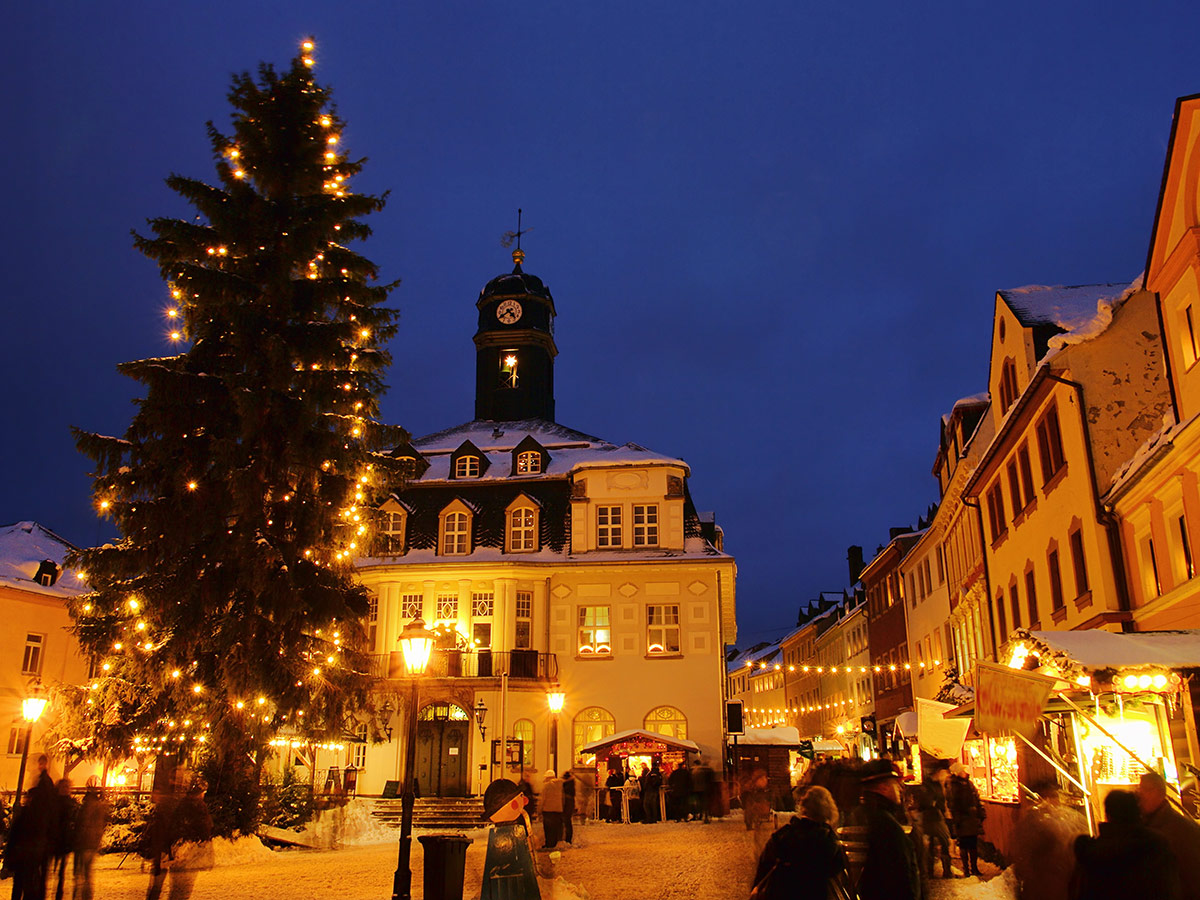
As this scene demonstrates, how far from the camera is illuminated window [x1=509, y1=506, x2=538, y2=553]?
3856 cm

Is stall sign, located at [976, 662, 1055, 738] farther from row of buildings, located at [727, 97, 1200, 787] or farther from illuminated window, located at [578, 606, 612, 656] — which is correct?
illuminated window, located at [578, 606, 612, 656]

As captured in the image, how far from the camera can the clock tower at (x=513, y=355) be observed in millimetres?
Result: 46656

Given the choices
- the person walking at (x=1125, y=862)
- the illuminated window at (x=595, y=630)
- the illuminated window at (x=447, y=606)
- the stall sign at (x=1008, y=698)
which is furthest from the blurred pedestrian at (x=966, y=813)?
the illuminated window at (x=447, y=606)

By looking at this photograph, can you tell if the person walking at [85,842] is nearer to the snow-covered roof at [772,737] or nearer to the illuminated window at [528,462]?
the snow-covered roof at [772,737]

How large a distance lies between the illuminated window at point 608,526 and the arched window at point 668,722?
6.29 m

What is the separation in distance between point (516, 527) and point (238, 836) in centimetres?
2097

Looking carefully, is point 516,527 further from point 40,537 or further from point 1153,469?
point 1153,469

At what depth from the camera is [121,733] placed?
63.4ft

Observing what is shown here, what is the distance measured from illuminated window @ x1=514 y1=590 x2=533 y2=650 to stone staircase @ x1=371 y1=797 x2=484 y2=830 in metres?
6.13

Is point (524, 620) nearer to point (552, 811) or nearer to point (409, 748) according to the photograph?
point (552, 811)

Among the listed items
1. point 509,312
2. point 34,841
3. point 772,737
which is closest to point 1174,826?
point 34,841

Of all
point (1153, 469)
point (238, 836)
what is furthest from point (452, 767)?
point (1153, 469)

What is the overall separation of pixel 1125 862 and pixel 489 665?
104 feet

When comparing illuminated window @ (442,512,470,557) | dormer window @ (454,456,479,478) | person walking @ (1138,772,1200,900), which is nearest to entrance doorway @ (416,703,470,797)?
illuminated window @ (442,512,470,557)
